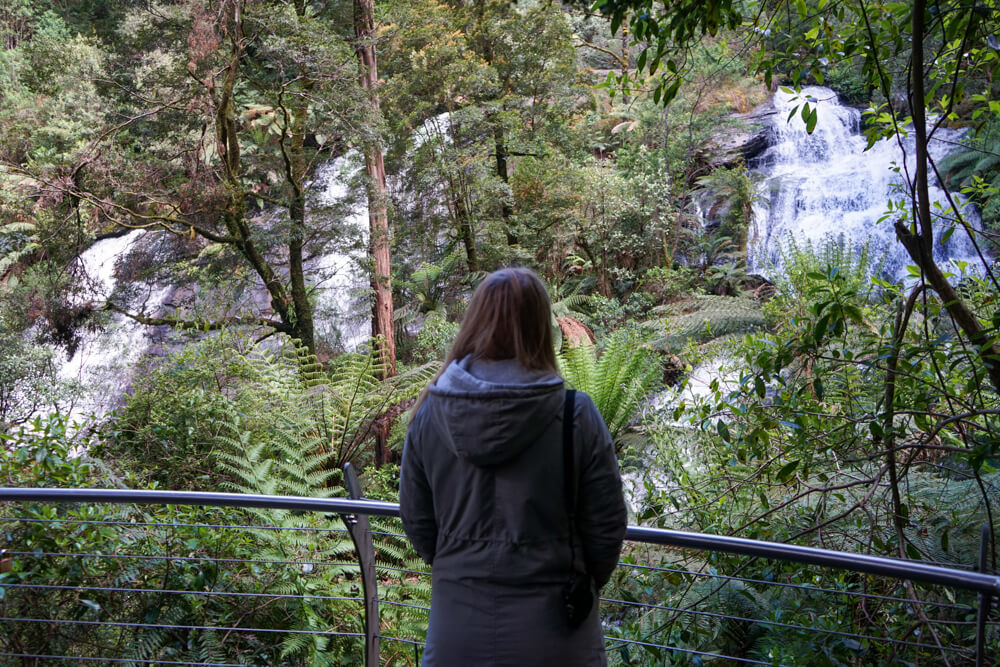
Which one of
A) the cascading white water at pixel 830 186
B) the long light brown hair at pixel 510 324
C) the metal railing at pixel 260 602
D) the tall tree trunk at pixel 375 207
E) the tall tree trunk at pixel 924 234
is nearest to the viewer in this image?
the long light brown hair at pixel 510 324

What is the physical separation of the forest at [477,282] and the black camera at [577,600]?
0.68 meters

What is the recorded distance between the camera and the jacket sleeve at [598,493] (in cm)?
139

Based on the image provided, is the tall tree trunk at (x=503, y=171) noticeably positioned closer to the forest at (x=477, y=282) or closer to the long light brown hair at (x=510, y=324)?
the forest at (x=477, y=282)

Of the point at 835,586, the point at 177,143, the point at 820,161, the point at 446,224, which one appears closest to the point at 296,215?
the point at 177,143

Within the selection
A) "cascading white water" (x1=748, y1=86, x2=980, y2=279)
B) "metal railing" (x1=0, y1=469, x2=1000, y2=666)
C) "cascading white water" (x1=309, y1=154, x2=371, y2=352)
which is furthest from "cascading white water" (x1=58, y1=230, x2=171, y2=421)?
"cascading white water" (x1=748, y1=86, x2=980, y2=279)

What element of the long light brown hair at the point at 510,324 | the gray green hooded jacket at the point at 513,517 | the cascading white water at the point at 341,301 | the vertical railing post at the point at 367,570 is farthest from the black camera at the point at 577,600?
the cascading white water at the point at 341,301

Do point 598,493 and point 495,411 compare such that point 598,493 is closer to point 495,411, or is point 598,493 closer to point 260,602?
point 495,411

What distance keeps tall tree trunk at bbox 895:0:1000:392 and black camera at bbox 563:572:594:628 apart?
49.9 inches

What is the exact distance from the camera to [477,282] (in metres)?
10.1

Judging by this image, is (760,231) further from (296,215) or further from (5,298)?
(5,298)

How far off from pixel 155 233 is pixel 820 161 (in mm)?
11465

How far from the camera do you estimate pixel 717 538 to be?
1.73 meters

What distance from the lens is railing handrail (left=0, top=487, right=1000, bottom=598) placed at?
1.50 meters

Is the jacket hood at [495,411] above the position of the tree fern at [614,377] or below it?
above
